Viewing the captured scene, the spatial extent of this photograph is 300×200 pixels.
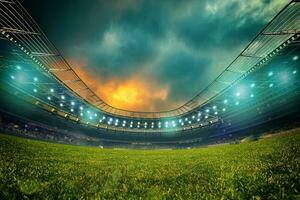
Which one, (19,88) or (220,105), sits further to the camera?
(220,105)

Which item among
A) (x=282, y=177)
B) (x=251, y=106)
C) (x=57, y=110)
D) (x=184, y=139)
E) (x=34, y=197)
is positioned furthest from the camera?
(x=184, y=139)

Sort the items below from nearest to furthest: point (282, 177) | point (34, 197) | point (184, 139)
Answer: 1. point (34, 197)
2. point (282, 177)
3. point (184, 139)

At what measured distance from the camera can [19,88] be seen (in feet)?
172

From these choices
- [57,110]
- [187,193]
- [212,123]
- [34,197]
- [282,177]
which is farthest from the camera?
[212,123]

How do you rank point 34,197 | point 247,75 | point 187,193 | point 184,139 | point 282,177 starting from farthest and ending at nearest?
point 184,139 → point 247,75 → point 282,177 → point 187,193 → point 34,197

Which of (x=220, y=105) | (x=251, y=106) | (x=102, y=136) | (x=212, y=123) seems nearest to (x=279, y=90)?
(x=251, y=106)

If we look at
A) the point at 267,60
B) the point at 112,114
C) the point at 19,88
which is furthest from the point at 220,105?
the point at 19,88

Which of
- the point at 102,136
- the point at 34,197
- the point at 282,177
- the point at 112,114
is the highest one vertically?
the point at 112,114

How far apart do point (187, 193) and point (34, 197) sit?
2.93m

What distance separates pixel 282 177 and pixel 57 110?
7387cm

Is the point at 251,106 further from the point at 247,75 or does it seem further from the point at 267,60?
the point at 267,60

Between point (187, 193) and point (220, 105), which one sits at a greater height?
point (220, 105)

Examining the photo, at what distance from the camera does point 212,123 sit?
279ft

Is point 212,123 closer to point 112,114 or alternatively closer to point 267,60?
point 112,114
